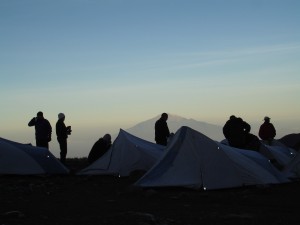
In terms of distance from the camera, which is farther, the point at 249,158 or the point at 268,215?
the point at 249,158

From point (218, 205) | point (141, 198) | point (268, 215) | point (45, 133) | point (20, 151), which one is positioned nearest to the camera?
point (268, 215)

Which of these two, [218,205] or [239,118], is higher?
[239,118]

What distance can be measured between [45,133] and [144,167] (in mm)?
3887

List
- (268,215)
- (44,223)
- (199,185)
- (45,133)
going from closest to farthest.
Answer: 1. (44,223)
2. (268,215)
3. (199,185)
4. (45,133)

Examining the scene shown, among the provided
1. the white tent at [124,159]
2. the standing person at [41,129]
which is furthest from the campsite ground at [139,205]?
the standing person at [41,129]

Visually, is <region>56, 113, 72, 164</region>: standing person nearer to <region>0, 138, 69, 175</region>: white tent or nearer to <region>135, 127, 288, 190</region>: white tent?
<region>0, 138, 69, 175</region>: white tent

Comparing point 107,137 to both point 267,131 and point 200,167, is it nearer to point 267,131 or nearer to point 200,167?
point 200,167

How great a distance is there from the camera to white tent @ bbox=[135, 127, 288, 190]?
1165 cm

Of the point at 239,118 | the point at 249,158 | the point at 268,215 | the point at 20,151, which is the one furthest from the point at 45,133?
the point at 268,215

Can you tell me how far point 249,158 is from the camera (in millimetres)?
12688

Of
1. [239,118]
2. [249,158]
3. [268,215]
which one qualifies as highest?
[239,118]

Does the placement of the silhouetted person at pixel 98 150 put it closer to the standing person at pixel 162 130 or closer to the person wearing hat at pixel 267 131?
the standing person at pixel 162 130

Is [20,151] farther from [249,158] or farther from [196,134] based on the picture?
[249,158]

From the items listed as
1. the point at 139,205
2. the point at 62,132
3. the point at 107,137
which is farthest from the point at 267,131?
the point at 139,205
